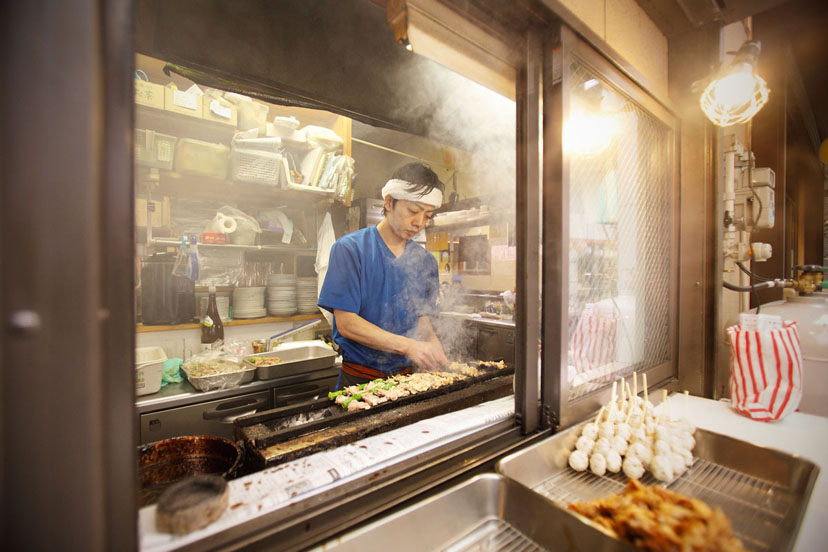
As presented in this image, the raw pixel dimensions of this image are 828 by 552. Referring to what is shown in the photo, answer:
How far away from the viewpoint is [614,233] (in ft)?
6.35

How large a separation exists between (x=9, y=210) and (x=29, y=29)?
0.25 metres

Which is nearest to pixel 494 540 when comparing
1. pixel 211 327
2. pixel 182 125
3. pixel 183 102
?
pixel 211 327

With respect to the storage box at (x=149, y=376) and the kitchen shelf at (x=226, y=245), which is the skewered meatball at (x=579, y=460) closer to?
the storage box at (x=149, y=376)

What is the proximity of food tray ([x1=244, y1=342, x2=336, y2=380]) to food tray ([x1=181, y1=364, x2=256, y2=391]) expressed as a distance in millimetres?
100

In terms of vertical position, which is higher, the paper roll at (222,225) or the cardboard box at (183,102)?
the cardboard box at (183,102)

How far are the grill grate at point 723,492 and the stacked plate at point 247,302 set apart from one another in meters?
3.36

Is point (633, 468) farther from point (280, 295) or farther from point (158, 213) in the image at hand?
point (158, 213)

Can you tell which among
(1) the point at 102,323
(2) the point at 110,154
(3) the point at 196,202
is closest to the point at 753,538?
(1) the point at 102,323

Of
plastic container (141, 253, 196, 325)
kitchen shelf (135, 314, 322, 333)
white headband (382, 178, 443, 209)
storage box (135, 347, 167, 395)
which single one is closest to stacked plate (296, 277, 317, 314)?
kitchen shelf (135, 314, 322, 333)

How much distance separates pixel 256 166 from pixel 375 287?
5.92ft

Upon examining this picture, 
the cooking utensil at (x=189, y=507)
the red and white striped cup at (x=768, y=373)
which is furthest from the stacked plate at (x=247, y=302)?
the red and white striped cup at (x=768, y=373)

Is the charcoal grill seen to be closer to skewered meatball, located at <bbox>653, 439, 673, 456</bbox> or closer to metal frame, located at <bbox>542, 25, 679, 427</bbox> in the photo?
metal frame, located at <bbox>542, 25, 679, 427</bbox>

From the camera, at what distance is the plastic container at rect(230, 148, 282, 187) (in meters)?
3.39

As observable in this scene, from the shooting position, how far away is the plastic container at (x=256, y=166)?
3.39 m
